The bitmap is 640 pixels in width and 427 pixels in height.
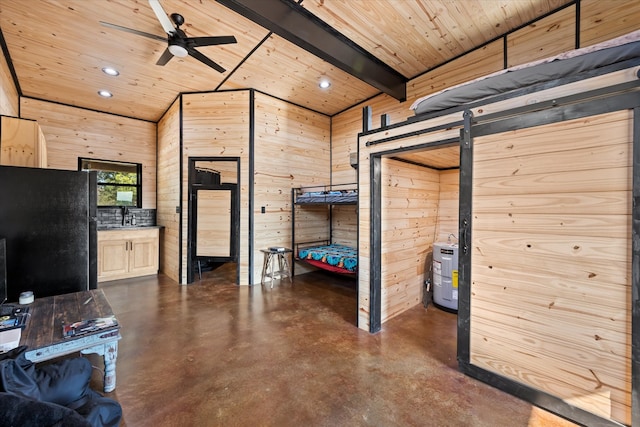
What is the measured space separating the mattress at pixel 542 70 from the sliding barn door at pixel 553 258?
23cm

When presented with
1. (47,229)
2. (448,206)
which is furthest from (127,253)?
(448,206)

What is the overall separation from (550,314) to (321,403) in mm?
1549

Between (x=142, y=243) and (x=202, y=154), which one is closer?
(x=202, y=154)

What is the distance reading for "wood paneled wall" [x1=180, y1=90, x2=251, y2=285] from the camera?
14.2ft

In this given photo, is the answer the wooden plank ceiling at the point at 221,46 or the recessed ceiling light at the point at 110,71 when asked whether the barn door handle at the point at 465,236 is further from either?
the recessed ceiling light at the point at 110,71

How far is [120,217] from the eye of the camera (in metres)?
5.20

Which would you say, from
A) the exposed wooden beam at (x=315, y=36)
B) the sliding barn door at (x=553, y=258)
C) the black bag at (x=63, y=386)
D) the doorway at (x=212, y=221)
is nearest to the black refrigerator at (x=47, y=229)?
the black bag at (x=63, y=386)

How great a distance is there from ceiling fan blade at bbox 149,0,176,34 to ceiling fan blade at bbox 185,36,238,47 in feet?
0.59

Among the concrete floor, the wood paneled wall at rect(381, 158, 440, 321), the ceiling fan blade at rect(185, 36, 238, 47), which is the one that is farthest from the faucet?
the wood paneled wall at rect(381, 158, 440, 321)

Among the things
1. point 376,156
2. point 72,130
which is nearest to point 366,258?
point 376,156

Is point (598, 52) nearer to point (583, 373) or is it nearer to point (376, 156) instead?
point (376, 156)

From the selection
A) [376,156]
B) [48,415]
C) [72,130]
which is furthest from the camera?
[72,130]

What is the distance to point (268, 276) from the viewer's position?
439 centimetres

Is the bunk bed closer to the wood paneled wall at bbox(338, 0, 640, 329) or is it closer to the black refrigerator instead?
the wood paneled wall at bbox(338, 0, 640, 329)
